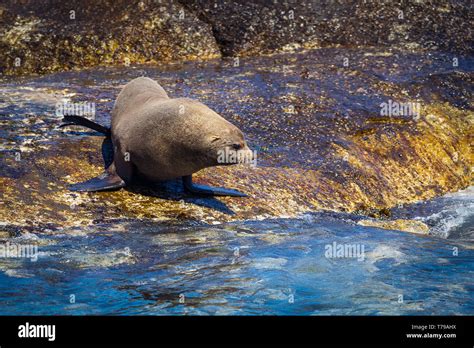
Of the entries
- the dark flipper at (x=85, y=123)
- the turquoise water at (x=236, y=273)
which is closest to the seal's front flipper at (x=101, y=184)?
the turquoise water at (x=236, y=273)

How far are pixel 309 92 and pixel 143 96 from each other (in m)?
3.28

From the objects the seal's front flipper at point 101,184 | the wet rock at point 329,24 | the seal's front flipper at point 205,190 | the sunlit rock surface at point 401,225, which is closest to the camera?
the seal's front flipper at point 101,184

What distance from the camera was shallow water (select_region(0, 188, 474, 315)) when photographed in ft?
20.4

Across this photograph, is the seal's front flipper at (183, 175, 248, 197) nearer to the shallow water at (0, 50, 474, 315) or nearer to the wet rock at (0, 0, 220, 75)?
the shallow water at (0, 50, 474, 315)

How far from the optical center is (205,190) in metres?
8.95

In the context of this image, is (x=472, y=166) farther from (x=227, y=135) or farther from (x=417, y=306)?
(x=417, y=306)

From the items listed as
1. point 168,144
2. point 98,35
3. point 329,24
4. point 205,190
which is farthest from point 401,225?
point 98,35

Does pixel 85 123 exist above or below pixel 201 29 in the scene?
below

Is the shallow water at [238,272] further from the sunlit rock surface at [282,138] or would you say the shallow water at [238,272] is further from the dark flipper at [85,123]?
the dark flipper at [85,123]

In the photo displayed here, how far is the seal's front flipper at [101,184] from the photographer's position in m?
8.59

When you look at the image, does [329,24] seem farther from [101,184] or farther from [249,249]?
[249,249]

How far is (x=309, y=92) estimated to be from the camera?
1206 centimetres

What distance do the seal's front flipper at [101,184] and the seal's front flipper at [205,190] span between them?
0.62 m

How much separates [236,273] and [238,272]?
0.10 feet
